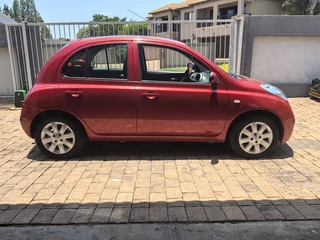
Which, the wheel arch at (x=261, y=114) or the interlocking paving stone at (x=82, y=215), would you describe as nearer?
the interlocking paving stone at (x=82, y=215)

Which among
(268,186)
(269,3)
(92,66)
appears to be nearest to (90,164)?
(92,66)

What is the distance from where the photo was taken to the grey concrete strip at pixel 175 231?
111 inches

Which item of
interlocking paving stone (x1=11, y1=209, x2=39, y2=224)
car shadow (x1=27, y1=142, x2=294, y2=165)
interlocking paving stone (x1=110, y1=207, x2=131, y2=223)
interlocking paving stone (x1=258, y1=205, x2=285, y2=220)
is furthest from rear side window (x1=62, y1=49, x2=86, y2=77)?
interlocking paving stone (x1=258, y1=205, x2=285, y2=220)

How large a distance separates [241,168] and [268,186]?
609 millimetres

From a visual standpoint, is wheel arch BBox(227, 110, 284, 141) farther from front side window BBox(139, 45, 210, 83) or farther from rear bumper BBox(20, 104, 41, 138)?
rear bumper BBox(20, 104, 41, 138)

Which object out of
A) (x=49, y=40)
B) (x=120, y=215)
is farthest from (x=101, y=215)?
(x=49, y=40)

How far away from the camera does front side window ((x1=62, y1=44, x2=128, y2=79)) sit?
4.45 meters

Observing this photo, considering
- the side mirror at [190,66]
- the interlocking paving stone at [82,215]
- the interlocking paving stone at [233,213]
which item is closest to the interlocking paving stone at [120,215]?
the interlocking paving stone at [82,215]

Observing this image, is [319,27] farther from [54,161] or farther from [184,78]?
[54,161]

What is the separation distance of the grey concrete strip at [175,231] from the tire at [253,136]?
170 cm

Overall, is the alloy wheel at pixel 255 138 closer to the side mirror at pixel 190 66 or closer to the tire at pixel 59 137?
the side mirror at pixel 190 66

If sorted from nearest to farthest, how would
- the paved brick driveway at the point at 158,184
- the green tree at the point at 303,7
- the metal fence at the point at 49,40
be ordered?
the paved brick driveway at the point at 158,184
the metal fence at the point at 49,40
the green tree at the point at 303,7

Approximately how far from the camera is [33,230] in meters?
2.92

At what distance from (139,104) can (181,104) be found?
0.63m
